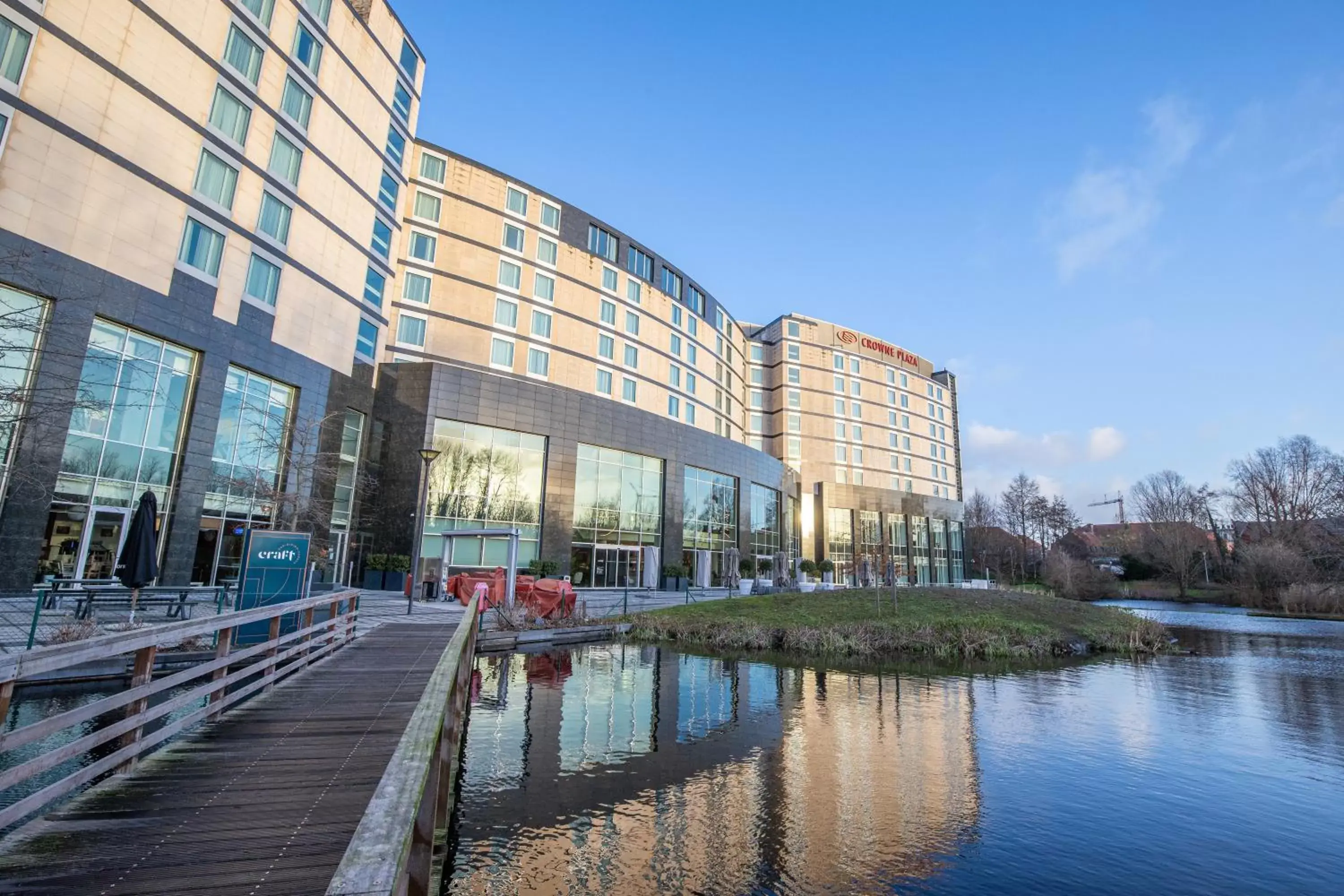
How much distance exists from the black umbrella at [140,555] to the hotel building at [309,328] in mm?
4291

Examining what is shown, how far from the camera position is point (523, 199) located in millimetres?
40500

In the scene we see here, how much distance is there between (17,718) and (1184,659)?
29.0 m

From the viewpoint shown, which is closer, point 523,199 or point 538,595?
point 538,595

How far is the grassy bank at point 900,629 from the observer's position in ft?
68.2

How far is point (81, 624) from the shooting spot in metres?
12.1

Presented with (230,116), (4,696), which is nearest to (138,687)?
(4,696)

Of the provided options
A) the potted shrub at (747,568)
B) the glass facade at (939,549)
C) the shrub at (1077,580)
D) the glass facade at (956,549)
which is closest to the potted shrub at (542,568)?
the potted shrub at (747,568)

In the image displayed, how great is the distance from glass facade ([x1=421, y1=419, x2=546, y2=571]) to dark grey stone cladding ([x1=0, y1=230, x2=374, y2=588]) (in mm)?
5122

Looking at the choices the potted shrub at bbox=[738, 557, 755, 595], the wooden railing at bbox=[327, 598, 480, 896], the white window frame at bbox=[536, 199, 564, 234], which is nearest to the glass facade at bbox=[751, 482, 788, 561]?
the potted shrub at bbox=[738, 557, 755, 595]

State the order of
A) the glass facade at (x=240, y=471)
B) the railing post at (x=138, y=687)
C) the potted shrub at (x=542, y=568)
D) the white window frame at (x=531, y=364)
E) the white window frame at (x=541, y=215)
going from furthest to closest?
the white window frame at (x=541, y=215)
the white window frame at (x=531, y=364)
the potted shrub at (x=542, y=568)
the glass facade at (x=240, y=471)
the railing post at (x=138, y=687)

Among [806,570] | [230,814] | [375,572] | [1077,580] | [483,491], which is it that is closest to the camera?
[230,814]

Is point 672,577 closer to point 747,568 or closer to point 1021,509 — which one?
point 747,568

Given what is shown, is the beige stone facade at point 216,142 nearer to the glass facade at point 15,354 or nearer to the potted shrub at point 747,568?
the glass facade at point 15,354

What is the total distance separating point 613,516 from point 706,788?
29822 millimetres
